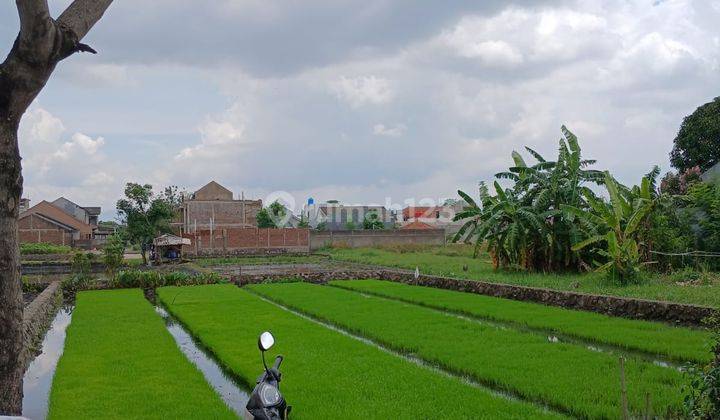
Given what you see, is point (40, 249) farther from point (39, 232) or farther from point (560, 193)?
point (560, 193)

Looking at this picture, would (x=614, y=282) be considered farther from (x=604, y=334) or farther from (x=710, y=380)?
(x=710, y=380)

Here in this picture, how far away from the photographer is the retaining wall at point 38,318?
10758 mm

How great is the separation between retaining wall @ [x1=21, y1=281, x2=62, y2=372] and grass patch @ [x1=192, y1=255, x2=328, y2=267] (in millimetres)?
16804

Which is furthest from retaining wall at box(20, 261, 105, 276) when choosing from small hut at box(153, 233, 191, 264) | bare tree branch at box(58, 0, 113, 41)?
bare tree branch at box(58, 0, 113, 41)

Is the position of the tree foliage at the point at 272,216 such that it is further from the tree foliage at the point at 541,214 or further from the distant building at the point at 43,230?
the tree foliage at the point at 541,214

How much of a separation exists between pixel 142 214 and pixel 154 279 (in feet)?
47.9

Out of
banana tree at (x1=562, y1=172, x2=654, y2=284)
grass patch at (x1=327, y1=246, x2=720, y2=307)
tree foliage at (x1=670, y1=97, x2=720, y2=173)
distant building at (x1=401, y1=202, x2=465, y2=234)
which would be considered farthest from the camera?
distant building at (x1=401, y1=202, x2=465, y2=234)

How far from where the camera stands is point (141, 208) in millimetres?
36719

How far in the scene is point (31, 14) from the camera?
3.40m

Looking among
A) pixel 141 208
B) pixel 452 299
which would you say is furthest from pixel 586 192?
pixel 141 208

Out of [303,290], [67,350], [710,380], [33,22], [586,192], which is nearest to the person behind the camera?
[33,22]

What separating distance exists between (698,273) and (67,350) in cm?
1404

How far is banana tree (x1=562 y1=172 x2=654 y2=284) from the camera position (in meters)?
15.6

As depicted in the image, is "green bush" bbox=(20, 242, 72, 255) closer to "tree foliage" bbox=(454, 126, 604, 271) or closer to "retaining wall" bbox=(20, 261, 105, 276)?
"retaining wall" bbox=(20, 261, 105, 276)
